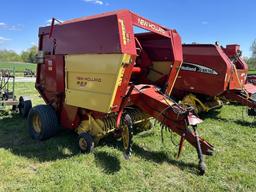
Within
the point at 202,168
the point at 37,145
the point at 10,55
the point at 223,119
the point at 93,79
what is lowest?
the point at 37,145

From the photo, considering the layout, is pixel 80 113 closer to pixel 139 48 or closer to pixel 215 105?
pixel 139 48

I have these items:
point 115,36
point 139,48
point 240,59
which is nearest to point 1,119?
point 139,48

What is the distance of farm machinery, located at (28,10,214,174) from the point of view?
392 cm

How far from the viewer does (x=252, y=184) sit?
147 inches

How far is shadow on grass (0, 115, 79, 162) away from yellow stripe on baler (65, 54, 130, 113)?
782mm

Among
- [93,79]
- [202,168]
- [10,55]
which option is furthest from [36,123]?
[10,55]

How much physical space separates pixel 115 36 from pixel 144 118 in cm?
225

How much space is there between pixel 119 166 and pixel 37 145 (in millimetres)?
1711

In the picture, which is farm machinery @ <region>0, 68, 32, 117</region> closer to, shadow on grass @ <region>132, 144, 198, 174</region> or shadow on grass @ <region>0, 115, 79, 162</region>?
shadow on grass @ <region>0, 115, 79, 162</region>

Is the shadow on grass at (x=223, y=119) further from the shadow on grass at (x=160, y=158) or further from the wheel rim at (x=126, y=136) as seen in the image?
the wheel rim at (x=126, y=136)

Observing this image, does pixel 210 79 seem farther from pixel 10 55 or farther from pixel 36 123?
pixel 10 55

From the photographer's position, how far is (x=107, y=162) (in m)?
4.21

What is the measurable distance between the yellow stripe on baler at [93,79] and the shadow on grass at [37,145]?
2.57 ft

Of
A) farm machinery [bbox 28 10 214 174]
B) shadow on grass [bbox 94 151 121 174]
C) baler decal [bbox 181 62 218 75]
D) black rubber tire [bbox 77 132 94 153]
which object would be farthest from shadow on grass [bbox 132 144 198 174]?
baler decal [bbox 181 62 218 75]
